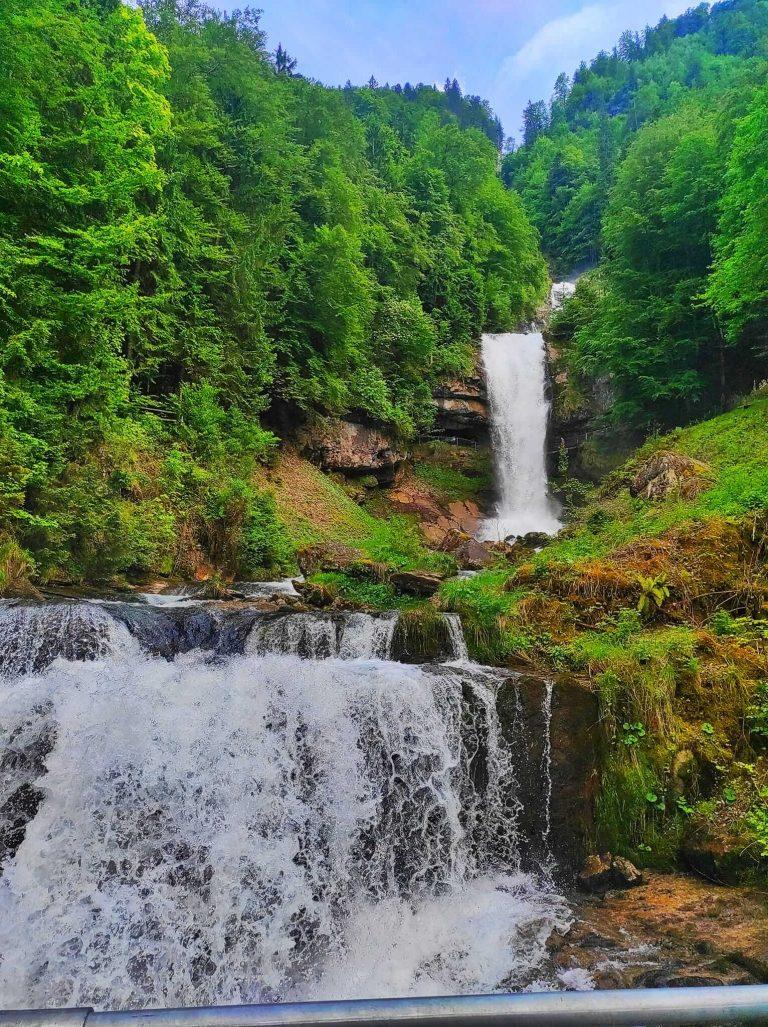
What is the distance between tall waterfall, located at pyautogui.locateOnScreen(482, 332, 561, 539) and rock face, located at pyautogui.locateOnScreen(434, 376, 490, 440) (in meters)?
0.52

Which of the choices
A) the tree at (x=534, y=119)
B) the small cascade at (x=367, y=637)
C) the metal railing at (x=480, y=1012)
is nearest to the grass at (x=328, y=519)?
the small cascade at (x=367, y=637)

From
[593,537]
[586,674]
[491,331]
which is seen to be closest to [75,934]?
[586,674]

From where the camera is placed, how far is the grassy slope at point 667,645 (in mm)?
5930

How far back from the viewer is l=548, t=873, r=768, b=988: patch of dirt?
14.1 feet

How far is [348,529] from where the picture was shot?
16812 millimetres

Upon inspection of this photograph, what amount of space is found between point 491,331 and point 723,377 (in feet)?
37.1

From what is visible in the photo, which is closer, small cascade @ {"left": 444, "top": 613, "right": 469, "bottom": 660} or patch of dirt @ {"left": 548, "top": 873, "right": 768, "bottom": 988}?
patch of dirt @ {"left": 548, "top": 873, "right": 768, "bottom": 988}

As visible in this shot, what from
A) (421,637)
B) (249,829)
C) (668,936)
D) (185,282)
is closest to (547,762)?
(668,936)

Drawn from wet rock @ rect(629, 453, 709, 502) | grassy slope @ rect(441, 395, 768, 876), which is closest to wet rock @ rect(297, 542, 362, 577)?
grassy slope @ rect(441, 395, 768, 876)

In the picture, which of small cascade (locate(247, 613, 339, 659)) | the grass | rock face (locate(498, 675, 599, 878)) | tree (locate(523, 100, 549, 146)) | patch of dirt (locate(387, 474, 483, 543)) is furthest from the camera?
tree (locate(523, 100, 549, 146))

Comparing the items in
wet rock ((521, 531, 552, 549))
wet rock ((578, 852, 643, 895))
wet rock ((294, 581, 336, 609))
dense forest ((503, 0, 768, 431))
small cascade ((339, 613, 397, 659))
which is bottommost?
wet rock ((578, 852, 643, 895))

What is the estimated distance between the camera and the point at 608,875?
5.82m

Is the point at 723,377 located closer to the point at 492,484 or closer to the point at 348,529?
the point at 492,484

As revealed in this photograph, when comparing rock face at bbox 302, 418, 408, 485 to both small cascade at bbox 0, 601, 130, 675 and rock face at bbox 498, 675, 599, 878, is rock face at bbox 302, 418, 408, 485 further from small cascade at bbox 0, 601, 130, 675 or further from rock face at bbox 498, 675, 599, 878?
rock face at bbox 498, 675, 599, 878
